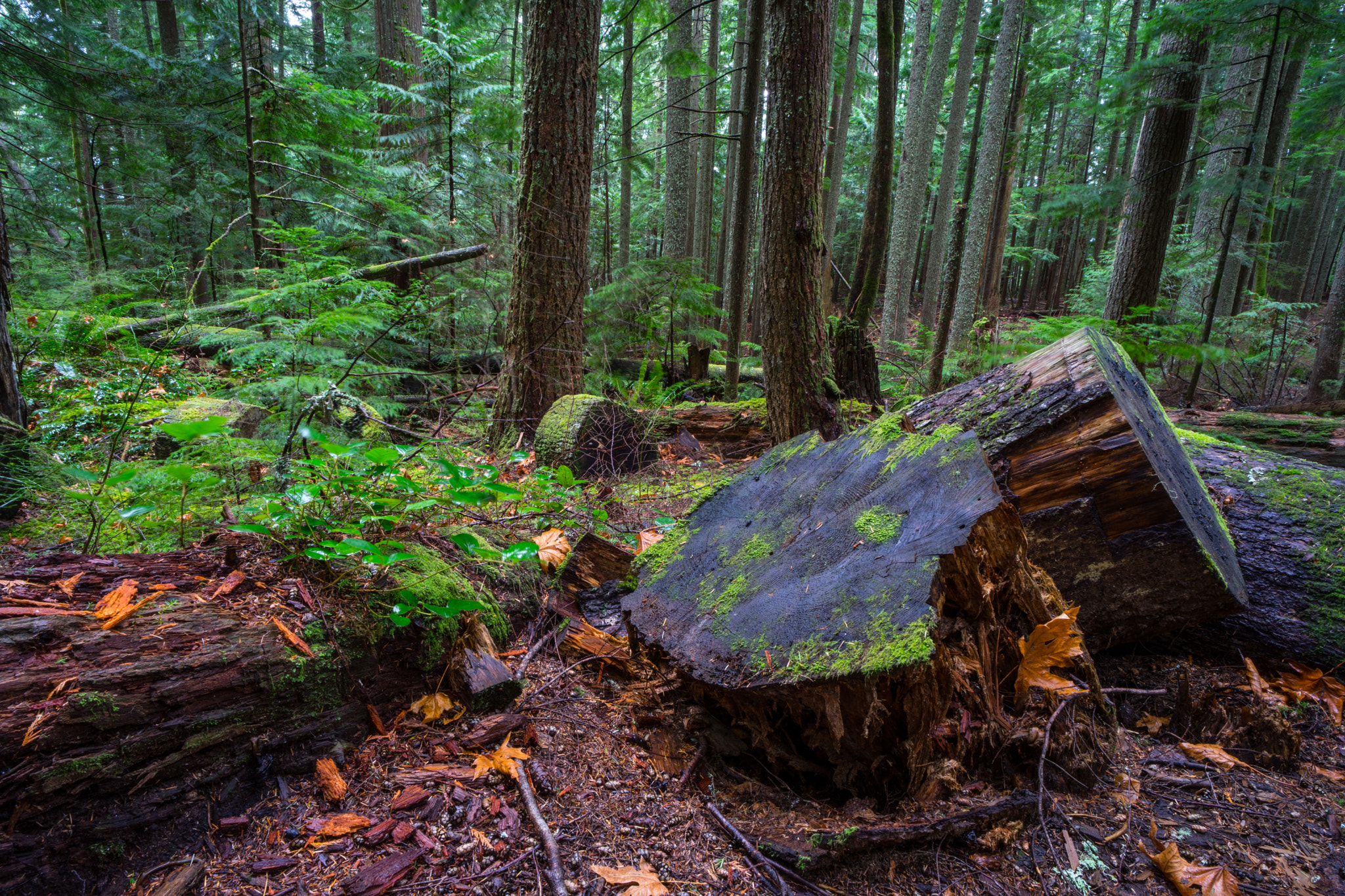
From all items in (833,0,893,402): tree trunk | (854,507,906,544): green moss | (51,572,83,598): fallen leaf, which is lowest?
(51,572,83,598): fallen leaf

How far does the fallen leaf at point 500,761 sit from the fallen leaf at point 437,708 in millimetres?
216

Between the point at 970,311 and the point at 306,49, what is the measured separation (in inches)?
570

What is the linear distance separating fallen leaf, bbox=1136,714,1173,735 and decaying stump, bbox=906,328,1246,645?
34cm

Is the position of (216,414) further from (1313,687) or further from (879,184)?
Result: (1313,687)

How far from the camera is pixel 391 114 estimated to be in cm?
808

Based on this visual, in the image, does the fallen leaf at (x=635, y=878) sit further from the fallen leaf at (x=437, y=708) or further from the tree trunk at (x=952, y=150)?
the tree trunk at (x=952, y=150)

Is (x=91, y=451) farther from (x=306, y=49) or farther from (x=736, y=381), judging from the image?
(x=306, y=49)

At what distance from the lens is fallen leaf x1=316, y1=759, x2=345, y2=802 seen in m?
1.75

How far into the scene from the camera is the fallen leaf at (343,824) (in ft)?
5.33

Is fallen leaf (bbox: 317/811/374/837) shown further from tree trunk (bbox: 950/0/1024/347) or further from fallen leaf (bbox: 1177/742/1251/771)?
tree trunk (bbox: 950/0/1024/347)

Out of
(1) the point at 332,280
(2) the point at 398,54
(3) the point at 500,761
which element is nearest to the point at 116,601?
(3) the point at 500,761

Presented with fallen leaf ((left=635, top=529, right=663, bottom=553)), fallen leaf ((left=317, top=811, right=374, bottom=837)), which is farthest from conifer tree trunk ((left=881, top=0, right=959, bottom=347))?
fallen leaf ((left=317, top=811, right=374, bottom=837))

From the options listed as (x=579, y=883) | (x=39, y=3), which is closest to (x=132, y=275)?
(x=39, y=3)

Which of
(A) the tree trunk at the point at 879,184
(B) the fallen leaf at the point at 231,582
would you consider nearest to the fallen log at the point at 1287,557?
(A) the tree trunk at the point at 879,184
